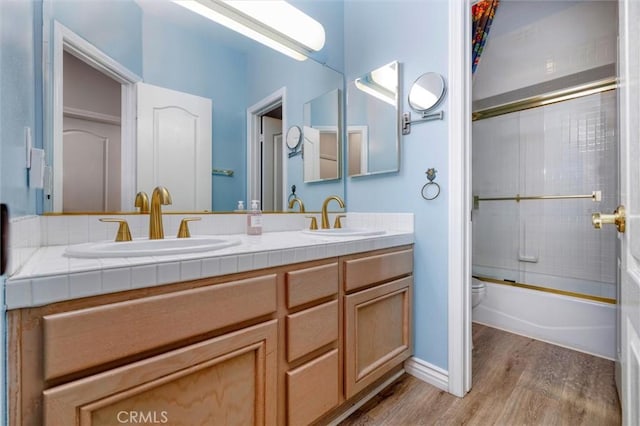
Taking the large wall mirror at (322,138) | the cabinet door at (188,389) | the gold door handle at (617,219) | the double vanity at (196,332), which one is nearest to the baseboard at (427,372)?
the double vanity at (196,332)

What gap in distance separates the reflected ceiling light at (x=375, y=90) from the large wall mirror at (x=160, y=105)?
447mm

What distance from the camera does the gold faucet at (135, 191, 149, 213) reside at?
1185 mm

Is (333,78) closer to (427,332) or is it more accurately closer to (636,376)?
(427,332)

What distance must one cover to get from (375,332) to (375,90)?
1.41 meters

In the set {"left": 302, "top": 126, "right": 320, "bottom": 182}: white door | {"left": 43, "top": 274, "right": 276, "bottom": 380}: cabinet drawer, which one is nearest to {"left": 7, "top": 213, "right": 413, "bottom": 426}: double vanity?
{"left": 43, "top": 274, "right": 276, "bottom": 380}: cabinet drawer

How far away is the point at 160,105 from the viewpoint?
49.9 inches

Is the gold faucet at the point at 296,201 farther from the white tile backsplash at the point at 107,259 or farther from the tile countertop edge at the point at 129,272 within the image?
the tile countertop edge at the point at 129,272

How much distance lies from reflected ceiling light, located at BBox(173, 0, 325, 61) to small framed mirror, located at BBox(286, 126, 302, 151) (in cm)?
44

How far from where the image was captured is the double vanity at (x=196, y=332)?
0.55 metres

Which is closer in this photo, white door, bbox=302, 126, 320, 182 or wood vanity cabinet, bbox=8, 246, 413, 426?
wood vanity cabinet, bbox=8, 246, 413, 426

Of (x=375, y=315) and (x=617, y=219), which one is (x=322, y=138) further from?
(x=617, y=219)

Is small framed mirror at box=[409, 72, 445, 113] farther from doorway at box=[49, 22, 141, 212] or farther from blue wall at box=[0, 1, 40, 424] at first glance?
blue wall at box=[0, 1, 40, 424]

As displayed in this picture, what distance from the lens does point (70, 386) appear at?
0.57 meters

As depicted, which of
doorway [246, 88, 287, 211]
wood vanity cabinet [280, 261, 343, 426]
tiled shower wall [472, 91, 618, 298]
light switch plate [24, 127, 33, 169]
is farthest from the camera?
tiled shower wall [472, 91, 618, 298]
